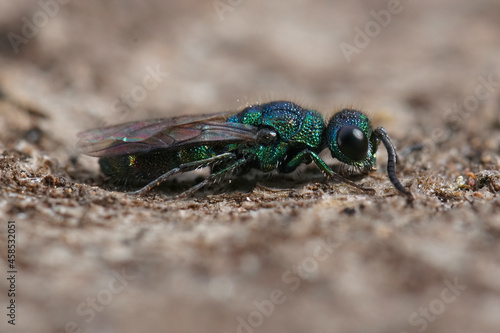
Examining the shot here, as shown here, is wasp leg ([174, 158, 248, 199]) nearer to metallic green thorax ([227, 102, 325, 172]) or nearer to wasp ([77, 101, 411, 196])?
wasp ([77, 101, 411, 196])

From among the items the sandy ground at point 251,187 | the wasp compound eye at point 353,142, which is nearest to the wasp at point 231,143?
the wasp compound eye at point 353,142

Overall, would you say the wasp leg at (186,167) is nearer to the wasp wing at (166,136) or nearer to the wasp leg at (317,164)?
the wasp wing at (166,136)

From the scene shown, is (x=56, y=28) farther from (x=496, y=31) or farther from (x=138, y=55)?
(x=496, y=31)

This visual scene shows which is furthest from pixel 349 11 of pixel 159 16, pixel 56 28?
pixel 56 28

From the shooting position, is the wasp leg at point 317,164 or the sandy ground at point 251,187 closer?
the sandy ground at point 251,187

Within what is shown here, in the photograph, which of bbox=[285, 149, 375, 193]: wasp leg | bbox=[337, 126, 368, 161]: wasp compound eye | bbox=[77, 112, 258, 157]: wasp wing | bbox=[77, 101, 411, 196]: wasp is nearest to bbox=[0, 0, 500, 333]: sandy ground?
bbox=[285, 149, 375, 193]: wasp leg

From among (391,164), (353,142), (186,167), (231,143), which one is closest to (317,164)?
(353,142)
